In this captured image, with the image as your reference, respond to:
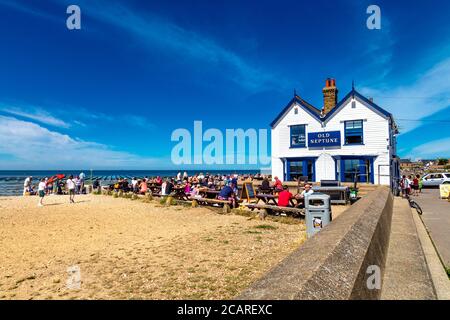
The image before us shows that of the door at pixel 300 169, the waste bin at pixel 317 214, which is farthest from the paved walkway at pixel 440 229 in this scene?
the door at pixel 300 169

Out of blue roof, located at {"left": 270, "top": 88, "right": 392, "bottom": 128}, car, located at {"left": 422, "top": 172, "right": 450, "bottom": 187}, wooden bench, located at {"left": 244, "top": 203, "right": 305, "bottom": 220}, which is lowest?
wooden bench, located at {"left": 244, "top": 203, "right": 305, "bottom": 220}

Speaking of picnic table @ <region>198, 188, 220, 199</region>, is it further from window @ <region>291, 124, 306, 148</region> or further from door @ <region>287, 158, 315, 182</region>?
window @ <region>291, 124, 306, 148</region>

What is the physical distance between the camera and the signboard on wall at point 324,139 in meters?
21.9

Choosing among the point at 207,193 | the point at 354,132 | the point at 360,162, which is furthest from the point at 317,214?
the point at 354,132

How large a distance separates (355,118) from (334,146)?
99.0 inches

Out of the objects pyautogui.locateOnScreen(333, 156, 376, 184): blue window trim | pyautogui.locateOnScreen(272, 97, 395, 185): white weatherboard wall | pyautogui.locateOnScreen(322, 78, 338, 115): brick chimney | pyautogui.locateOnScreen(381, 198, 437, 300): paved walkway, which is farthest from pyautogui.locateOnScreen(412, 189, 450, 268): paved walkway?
pyautogui.locateOnScreen(322, 78, 338, 115): brick chimney

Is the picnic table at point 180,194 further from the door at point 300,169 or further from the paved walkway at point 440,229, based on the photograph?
the paved walkway at point 440,229

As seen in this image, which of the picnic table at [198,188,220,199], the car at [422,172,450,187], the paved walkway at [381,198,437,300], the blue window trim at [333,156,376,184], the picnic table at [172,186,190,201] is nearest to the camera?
the paved walkway at [381,198,437,300]

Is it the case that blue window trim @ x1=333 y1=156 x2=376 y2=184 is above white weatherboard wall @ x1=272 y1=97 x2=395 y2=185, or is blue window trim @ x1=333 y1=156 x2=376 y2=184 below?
below

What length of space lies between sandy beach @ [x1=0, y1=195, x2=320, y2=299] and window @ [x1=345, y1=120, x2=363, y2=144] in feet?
43.4

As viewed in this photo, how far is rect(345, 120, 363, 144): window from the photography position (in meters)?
21.4

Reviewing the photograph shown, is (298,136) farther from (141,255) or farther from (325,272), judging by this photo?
(325,272)
